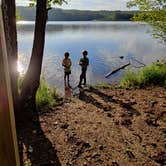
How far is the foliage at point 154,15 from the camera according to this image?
37.1 feet

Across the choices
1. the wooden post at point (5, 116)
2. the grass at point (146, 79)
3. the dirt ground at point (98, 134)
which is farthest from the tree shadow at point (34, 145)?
the grass at point (146, 79)

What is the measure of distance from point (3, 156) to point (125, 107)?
268 inches

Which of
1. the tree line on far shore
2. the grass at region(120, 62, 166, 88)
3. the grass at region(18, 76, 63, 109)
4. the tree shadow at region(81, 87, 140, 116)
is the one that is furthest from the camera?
the tree line on far shore

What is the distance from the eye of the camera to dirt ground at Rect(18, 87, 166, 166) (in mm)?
4645

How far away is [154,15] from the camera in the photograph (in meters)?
11.5

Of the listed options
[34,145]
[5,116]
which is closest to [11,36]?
[34,145]

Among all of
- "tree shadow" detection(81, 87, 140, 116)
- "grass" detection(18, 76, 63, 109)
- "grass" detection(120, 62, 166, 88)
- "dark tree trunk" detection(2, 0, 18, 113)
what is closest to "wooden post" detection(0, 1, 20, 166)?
"dark tree trunk" detection(2, 0, 18, 113)

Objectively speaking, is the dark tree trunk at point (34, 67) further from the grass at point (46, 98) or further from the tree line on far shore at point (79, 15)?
the tree line on far shore at point (79, 15)

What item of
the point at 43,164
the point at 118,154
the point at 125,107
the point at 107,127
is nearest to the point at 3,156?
the point at 43,164

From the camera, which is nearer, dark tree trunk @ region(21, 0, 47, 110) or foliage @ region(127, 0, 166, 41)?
dark tree trunk @ region(21, 0, 47, 110)

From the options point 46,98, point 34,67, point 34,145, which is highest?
point 34,67

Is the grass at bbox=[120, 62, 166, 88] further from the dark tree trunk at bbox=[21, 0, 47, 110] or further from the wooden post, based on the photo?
the wooden post

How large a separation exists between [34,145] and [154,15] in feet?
28.2

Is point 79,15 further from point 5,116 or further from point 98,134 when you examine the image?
point 5,116
